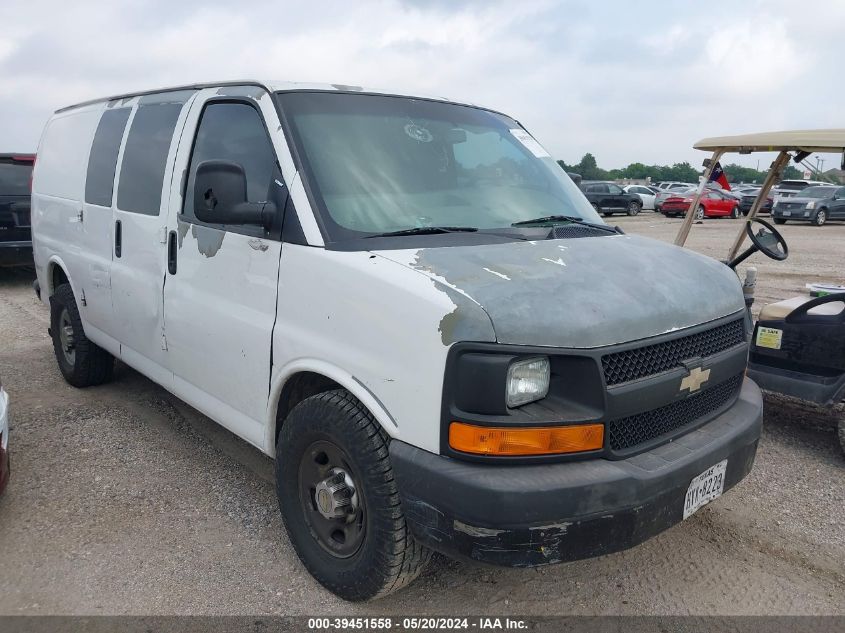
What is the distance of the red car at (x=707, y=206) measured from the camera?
93.2ft

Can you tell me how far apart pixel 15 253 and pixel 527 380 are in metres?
9.61

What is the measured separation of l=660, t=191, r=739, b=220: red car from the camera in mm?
28406

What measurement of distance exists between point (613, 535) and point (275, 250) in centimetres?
174

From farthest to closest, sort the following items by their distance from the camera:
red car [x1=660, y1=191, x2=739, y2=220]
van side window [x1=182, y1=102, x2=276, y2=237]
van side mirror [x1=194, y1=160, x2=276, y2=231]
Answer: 1. red car [x1=660, y1=191, x2=739, y2=220]
2. van side window [x1=182, y1=102, x2=276, y2=237]
3. van side mirror [x1=194, y1=160, x2=276, y2=231]

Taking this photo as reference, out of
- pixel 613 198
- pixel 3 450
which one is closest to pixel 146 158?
pixel 3 450

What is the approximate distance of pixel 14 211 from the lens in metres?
9.73

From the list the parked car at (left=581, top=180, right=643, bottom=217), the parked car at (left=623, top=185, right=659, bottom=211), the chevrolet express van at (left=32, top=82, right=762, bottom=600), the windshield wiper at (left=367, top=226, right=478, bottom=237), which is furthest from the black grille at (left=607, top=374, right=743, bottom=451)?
the parked car at (left=623, top=185, right=659, bottom=211)

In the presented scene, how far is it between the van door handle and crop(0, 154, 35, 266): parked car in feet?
24.1

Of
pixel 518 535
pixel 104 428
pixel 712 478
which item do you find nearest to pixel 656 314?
pixel 712 478

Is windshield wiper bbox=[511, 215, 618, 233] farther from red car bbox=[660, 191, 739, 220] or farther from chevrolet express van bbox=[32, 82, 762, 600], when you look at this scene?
red car bbox=[660, 191, 739, 220]

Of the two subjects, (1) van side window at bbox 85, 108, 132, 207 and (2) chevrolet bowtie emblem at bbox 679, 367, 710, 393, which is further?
(1) van side window at bbox 85, 108, 132, 207

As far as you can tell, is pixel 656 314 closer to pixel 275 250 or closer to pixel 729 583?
pixel 729 583

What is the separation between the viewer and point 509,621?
2803 millimetres

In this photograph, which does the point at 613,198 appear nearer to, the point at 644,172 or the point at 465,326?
the point at 465,326
